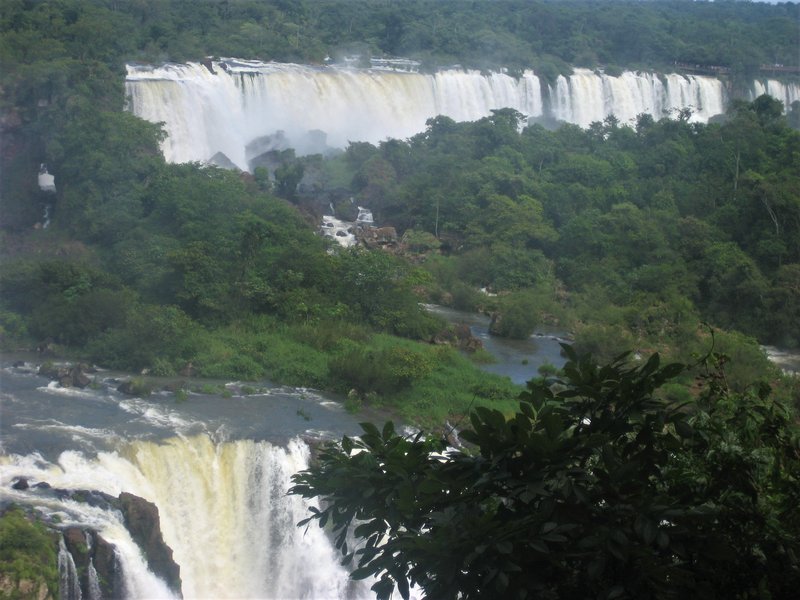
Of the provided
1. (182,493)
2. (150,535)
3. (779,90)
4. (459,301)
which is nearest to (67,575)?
(150,535)

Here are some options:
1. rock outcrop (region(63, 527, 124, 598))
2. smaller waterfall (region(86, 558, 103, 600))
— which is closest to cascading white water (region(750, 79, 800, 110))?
rock outcrop (region(63, 527, 124, 598))

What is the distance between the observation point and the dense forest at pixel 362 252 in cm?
1540

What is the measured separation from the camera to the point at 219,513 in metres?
11.2

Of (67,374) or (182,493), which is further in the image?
(67,374)

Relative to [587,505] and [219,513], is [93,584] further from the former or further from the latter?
[587,505]

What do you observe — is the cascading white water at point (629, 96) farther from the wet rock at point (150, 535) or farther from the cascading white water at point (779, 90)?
the wet rock at point (150, 535)

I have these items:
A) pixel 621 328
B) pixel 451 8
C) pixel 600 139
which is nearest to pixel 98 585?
pixel 621 328

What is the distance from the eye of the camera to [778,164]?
976 inches

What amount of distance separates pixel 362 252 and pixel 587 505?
50.0ft

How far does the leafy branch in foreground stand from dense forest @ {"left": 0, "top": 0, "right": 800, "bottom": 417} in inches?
424

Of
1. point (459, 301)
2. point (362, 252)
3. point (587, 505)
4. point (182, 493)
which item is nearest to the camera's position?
point (587, 505)

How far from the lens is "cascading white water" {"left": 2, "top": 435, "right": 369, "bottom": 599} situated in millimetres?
10742

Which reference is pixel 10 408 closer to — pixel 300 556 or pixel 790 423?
pixel 300 556

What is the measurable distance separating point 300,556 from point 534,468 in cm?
795
